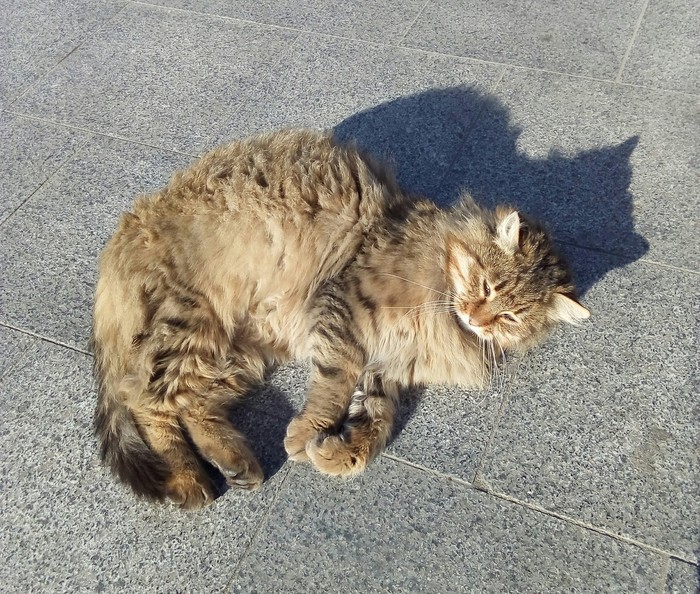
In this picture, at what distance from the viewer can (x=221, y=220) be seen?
2986 mm

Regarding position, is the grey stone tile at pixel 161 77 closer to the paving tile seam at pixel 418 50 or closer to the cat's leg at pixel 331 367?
the paving tile seam at pixel 418 50

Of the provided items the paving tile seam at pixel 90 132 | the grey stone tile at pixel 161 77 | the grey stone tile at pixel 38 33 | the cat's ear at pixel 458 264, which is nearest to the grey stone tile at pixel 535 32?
the grey stone tile at pixel 161 77


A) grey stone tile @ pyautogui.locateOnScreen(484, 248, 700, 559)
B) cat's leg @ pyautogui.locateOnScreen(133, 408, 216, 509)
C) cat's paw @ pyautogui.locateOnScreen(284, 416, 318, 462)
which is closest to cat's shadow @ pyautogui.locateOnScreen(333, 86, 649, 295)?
grey stone tile @ pyautogui.locateOnScreen(484, 248, 700, 559)

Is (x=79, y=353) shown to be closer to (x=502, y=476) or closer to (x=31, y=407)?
(x=31, y=407)

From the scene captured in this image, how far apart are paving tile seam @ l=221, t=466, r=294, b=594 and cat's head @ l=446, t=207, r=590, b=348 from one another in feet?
3.52

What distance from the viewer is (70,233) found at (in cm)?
379

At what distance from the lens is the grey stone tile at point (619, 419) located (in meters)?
2.59

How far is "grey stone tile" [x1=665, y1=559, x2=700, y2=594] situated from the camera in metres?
2.36

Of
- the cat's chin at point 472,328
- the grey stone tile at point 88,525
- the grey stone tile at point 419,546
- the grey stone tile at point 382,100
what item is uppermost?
the grey stone tile at point 382,100

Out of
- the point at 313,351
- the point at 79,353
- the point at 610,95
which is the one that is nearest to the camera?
the point at 313,351

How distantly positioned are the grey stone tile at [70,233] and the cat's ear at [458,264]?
73.6 inches

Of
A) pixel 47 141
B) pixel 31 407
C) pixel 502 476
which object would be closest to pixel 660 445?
pixel 502 476

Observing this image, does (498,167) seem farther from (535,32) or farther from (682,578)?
(682,578)

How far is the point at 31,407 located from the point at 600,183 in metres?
3.29
